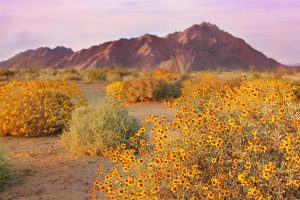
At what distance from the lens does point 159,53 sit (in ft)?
430

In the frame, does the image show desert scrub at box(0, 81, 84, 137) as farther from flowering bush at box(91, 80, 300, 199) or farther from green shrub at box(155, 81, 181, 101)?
green shrub at box(155, 81, 181, 101)

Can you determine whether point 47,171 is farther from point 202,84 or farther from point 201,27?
point 201,27

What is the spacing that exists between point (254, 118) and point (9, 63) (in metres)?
133

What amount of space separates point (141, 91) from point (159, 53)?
111 meters

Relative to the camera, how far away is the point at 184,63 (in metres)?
42.0

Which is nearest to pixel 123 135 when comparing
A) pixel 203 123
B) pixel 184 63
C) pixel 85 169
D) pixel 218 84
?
pixel 85 169

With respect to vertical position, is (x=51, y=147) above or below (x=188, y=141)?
below

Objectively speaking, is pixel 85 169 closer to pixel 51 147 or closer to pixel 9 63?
pixel 51 147

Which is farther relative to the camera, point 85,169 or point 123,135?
point 123,135

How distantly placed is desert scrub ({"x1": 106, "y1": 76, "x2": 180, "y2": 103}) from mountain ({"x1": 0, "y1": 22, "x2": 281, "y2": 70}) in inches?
3723

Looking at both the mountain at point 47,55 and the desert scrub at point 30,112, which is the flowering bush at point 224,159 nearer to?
the desert scrub at point 30,112

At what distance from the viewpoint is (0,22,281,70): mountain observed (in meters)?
123

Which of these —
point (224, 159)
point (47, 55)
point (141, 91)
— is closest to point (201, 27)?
point (47, 55)

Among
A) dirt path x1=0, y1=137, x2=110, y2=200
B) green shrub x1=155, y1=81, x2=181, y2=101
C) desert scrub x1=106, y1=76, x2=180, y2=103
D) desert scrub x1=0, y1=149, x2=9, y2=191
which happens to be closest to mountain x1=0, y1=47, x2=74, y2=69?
green shrub x1=155, y1=81, x2=181, y2=101
